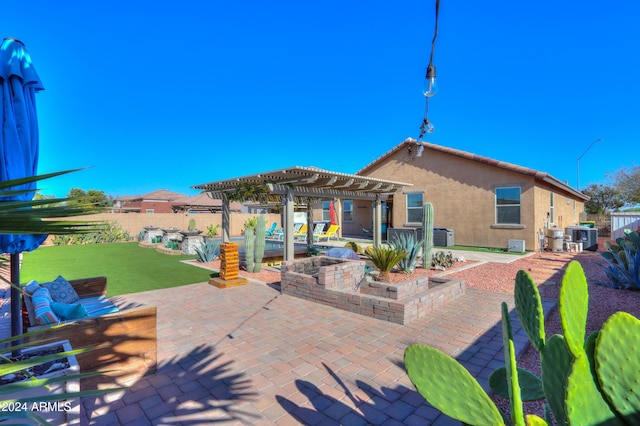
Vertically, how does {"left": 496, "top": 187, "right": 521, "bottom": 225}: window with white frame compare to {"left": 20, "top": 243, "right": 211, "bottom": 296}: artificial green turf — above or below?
above

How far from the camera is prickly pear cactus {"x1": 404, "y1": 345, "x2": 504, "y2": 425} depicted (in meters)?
1.25

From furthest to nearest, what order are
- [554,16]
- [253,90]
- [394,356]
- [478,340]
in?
[253,90] < [554,16] < [478,340] < [394,356]

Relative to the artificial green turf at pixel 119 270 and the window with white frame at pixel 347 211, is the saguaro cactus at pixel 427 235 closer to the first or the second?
the artificial green turf at pixel 119 270

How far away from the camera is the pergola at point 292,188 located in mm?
8952

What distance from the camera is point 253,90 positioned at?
78.6 ft

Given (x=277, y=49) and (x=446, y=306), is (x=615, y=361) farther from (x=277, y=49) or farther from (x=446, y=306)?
(x=277, y=49)

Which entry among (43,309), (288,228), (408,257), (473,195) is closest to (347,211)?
(473,195)

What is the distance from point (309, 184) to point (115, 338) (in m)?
7.17

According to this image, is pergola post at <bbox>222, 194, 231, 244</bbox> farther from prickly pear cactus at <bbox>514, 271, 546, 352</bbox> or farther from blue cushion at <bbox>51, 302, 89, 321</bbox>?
prickly pear cactus at <bbox>514, 271, 546, 352</bbox>

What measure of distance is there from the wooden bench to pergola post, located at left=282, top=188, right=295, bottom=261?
570cm

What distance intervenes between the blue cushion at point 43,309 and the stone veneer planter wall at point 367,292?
3888 millimetres

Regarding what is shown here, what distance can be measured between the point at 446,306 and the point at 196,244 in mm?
11171

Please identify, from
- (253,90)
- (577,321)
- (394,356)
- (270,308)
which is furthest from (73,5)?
(253,90)

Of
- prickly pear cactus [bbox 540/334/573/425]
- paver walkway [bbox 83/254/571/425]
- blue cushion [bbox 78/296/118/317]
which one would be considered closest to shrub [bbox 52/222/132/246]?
blue cushion [bbox 78/296/118/317]
